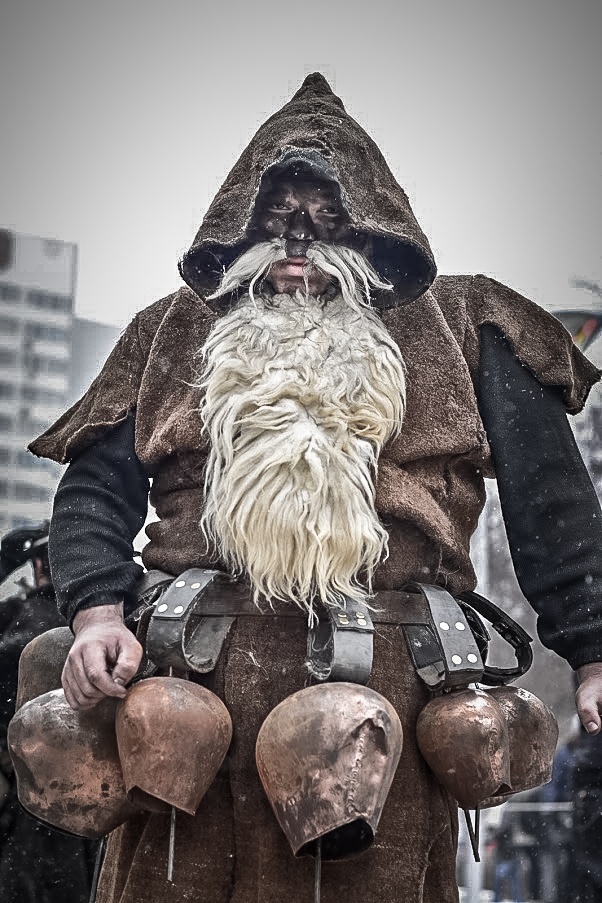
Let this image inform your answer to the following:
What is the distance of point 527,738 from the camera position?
5.34ft

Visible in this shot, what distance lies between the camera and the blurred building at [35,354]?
5.62 meters

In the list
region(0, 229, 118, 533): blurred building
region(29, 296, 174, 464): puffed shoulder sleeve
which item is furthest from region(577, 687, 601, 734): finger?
region(0, 229, 118, 533): blurred building

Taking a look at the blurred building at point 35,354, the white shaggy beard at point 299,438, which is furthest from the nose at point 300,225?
the blurred building at point 35,354

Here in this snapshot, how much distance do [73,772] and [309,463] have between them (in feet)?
2.08

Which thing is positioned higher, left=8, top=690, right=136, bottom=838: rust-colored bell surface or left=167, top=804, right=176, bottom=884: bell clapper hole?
left=8, top=690, right=136, bottom=838: rust-colored bell surface

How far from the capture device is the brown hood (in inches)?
75.0

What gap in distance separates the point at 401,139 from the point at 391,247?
4.68 m

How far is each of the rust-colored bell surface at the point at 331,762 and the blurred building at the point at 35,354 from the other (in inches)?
152

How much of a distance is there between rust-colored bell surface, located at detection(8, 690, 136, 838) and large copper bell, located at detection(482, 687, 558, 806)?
0.63 metres

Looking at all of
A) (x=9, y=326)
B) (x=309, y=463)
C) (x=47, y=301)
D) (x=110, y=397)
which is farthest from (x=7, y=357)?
(x=309, y=463)

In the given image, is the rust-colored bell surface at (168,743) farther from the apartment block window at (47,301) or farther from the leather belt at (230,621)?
the apartment block window at (47,301)

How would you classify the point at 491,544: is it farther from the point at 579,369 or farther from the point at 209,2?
the point at 209,2

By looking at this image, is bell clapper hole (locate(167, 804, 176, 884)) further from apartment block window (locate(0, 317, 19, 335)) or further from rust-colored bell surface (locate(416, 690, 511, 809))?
apartment block window (locate(0, 317, 19, 335))

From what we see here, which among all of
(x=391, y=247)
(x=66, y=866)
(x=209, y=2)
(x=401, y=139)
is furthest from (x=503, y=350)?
(x=209, y=2)
